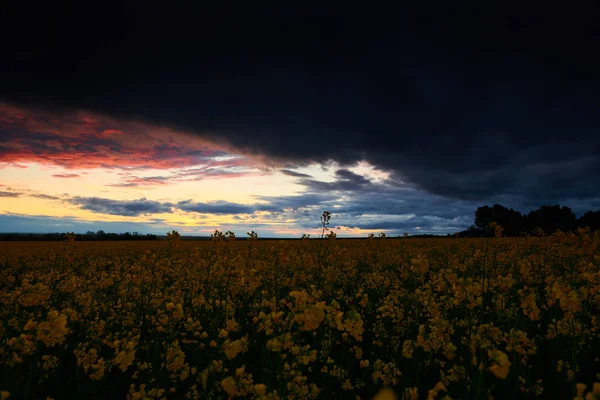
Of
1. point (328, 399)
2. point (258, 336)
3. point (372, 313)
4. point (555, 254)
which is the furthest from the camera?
point (555, 254)

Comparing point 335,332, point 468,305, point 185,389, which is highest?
point 468,305

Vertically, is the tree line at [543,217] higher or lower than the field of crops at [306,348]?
higher

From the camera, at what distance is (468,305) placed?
3738 millimetres

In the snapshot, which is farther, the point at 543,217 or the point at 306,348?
the point at 543,217

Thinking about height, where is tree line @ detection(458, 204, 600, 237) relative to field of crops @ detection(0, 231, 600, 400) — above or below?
above

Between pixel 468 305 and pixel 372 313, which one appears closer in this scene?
pixel 468 305

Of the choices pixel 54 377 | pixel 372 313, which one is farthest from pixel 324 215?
pixel 54 377

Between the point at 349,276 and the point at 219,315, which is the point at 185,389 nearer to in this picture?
the point at 219,315

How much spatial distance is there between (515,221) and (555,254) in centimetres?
7577

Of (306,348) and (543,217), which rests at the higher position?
(543,217)

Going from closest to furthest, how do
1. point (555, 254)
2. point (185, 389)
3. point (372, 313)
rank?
point (185, 389), point (372, 313), point (555, 254)

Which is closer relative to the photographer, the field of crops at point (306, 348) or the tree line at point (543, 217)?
the field of crops at point (306, 348)

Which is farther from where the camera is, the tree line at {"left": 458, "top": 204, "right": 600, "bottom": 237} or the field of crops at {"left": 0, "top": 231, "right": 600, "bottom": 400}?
the tree line at {"left": 458, "top": 204, "right": 600, "bottom": 237}

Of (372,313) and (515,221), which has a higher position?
(515,221)
